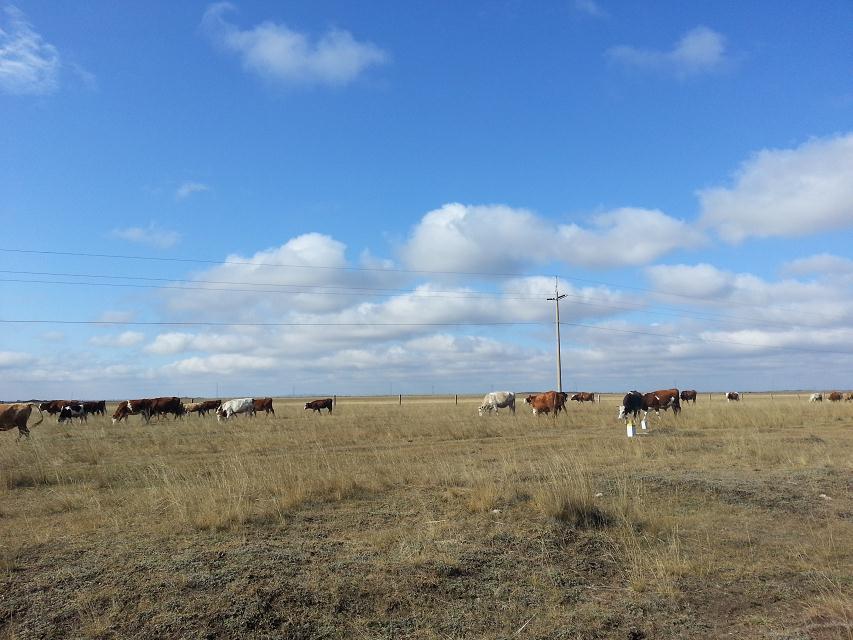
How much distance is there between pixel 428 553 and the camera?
680 centimetres

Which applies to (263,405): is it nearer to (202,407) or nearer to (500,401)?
(202,407)

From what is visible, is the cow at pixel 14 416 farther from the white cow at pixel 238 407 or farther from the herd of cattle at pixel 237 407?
the white cow at pixel 238 407

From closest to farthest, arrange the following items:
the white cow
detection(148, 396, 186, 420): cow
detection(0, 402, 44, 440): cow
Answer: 1. detection(0, 402, 44, 440): cow
2. detection(148, 396, 186, 420): cow
3. the white cow

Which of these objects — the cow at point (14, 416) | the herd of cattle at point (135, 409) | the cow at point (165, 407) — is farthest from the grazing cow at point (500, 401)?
the cow at point (14, 416)

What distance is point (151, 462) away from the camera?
15352mm

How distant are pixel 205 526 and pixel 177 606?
2496 mm

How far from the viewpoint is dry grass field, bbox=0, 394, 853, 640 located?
210 inches

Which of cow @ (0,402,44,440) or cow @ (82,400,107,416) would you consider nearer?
cow @ (0,402,44,440)

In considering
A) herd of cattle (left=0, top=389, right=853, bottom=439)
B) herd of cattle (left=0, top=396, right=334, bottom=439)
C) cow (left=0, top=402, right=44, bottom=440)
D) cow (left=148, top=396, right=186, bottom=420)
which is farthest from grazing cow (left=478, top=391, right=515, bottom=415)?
cow (left=0, top=402, right=44, bottom=440)

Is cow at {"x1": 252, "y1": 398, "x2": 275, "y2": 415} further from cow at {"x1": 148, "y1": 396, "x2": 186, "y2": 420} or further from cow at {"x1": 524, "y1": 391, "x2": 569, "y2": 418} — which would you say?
cow at {"x1": 524, "y1": 391, "x2": 569, "y2": 418}

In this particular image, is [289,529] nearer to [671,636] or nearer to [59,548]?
[59,548]

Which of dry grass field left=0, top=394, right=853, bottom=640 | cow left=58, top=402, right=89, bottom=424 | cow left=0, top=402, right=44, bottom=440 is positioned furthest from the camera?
cow left=58, top=402, right=89, bottom=424

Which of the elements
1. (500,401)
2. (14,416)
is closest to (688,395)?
(500,401)

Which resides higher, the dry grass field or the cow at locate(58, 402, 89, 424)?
the cow at locate(58, 402, 89, 424)
